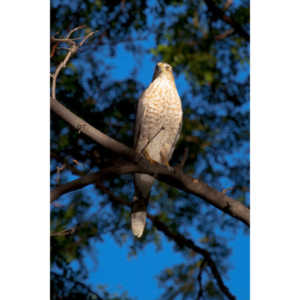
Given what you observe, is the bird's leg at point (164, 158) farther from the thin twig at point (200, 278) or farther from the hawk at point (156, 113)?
the thin twig at point (200, 278)

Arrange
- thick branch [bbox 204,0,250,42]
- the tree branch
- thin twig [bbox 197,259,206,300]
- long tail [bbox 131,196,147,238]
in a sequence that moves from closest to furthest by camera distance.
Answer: the tree branch < thin twig [bbox 197,259,206,300] < long tail [bbox 131,196,147,238] < thick branch [bbox 204,0,250,42]

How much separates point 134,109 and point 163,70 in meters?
0.24

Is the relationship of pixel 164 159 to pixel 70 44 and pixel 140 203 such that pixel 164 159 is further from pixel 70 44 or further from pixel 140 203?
pixel 70 44

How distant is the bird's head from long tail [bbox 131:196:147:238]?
1.97ft

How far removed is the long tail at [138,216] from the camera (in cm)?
220

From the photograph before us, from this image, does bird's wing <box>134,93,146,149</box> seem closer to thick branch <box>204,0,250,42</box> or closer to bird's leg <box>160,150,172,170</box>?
bird's leg <box>160,150,172,170</box>

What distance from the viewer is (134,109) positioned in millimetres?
2457

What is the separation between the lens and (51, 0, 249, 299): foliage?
2.09 metres

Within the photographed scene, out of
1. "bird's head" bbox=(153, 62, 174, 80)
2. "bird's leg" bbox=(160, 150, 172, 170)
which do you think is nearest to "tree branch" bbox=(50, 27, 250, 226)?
"bird's leg" bbox=(160, 150, 172, 170)
